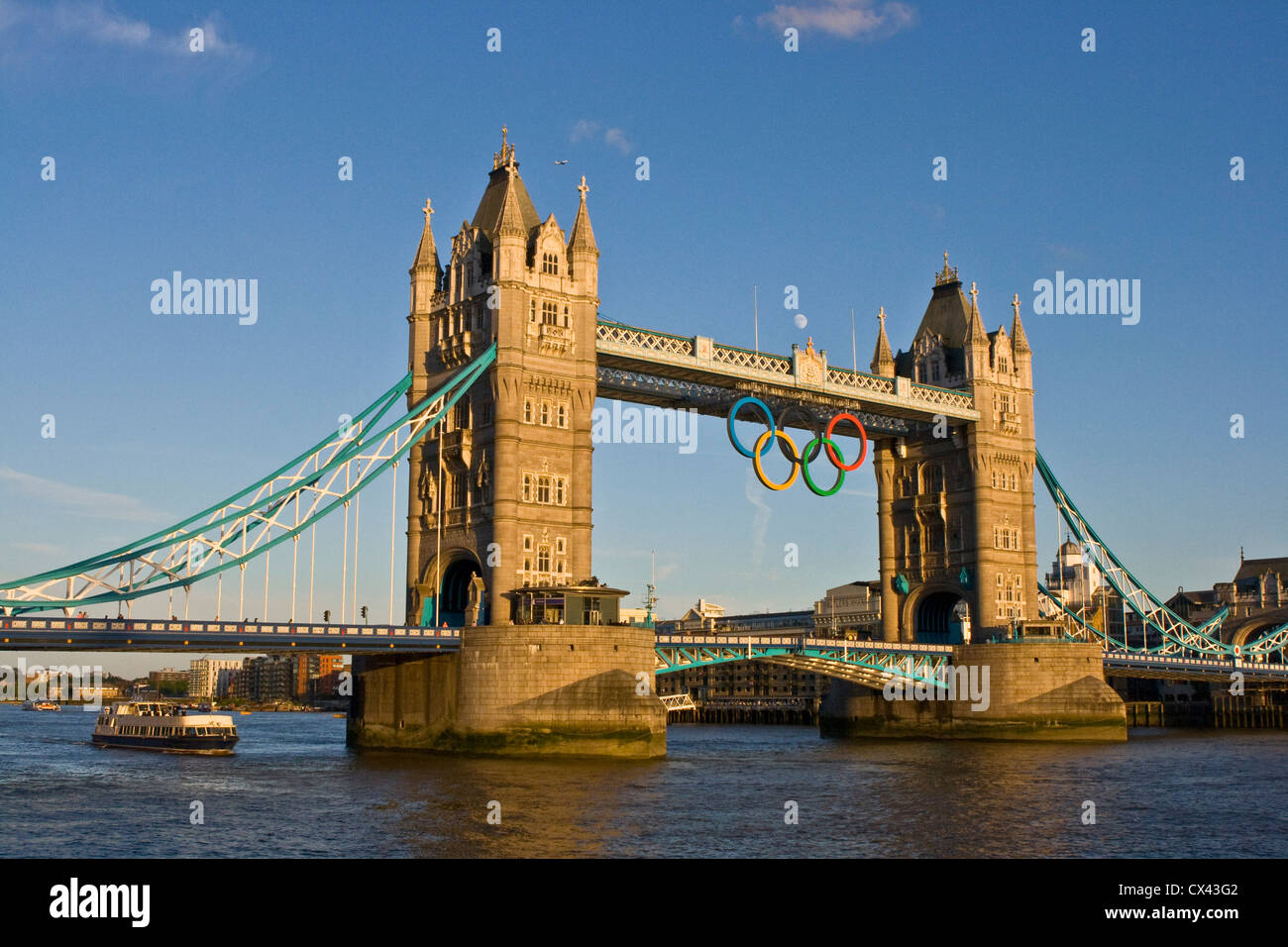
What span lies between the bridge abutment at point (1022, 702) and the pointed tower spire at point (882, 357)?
23650mm

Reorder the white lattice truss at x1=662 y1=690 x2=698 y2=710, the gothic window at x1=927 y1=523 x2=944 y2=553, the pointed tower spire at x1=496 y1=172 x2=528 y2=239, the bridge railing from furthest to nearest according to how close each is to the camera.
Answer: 1. the white lattice truss at x1=662 y1=690 x2=698 y2=710
2. the gothic window at x1=927 y1=523 x2=944 y2=553
3. the pointed tower spire at x1=496 y1=172 x2=528 y2=239
4. the bridge railing

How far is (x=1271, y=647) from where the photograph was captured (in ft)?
444

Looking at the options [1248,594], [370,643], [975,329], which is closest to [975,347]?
[975,329]

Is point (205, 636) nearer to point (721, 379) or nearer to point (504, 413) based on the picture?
point (504, 413)

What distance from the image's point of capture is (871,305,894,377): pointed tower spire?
107081 millimetres

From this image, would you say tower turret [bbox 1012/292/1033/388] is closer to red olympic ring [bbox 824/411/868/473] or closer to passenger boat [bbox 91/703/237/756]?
red olympic ring [bbox 824/411/868/473]

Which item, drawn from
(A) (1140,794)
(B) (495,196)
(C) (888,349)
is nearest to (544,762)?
(A) (1140,794)

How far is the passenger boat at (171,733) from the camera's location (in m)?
83.1

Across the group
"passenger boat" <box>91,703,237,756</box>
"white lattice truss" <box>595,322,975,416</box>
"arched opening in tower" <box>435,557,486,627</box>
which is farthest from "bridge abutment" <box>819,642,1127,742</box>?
"passenger boat" <box>91,703,237,756</box>

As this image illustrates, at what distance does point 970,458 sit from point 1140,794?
50.0 metres

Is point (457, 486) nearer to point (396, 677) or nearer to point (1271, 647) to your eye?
point (396, 677)

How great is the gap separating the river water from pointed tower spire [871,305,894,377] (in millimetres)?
37863

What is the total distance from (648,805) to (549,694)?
22.0 metres

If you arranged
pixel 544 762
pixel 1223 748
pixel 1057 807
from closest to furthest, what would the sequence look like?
1. pixel 1057 807
2. pixel 544 762
3. pixel 1223 748
